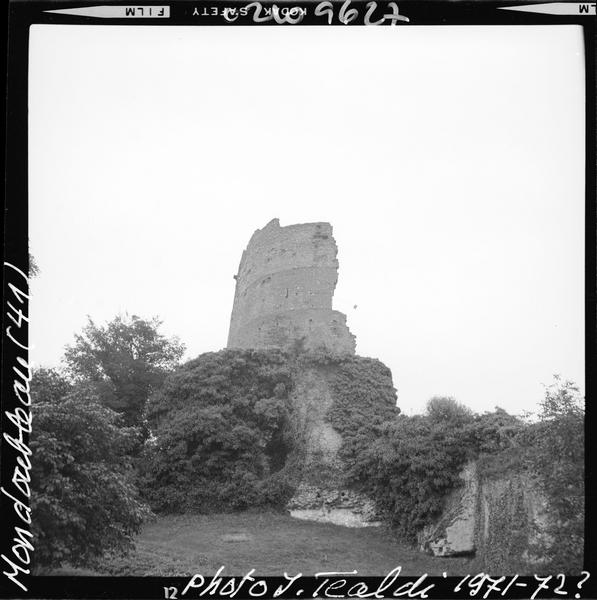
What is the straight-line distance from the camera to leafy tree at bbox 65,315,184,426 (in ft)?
85.5

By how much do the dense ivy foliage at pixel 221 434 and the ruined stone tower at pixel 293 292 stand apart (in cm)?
492

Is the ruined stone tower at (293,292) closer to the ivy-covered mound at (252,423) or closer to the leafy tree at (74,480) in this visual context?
the ivy-covered mound at (252,423)

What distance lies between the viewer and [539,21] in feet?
27.6

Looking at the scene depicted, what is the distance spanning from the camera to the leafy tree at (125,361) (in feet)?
85.5

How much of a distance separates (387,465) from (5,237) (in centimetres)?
1305

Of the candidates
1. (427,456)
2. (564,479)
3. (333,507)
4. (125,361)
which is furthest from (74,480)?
(125,361)

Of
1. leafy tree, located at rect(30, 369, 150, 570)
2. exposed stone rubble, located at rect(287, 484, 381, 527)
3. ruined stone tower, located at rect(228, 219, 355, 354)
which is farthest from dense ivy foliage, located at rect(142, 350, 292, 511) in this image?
leafy tree, located at rect(30, 369, 150, 570)

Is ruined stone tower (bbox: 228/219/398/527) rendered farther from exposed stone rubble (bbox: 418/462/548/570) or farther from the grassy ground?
exposed stone rubble (bbox: 418/462/548/570)

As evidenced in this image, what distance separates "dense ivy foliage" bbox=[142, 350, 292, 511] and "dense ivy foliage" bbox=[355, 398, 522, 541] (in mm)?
3514

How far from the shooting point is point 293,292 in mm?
29828

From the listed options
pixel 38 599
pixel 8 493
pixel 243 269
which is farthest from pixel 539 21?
pixel 243 269

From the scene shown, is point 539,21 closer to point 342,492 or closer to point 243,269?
point 342,492

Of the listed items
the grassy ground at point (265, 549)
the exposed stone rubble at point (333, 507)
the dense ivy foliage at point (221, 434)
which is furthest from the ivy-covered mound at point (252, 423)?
the grassy ground at point (265, 549)

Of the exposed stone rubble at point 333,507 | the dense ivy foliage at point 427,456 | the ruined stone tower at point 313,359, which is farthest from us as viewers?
the ruined stone tower at point 313,359
